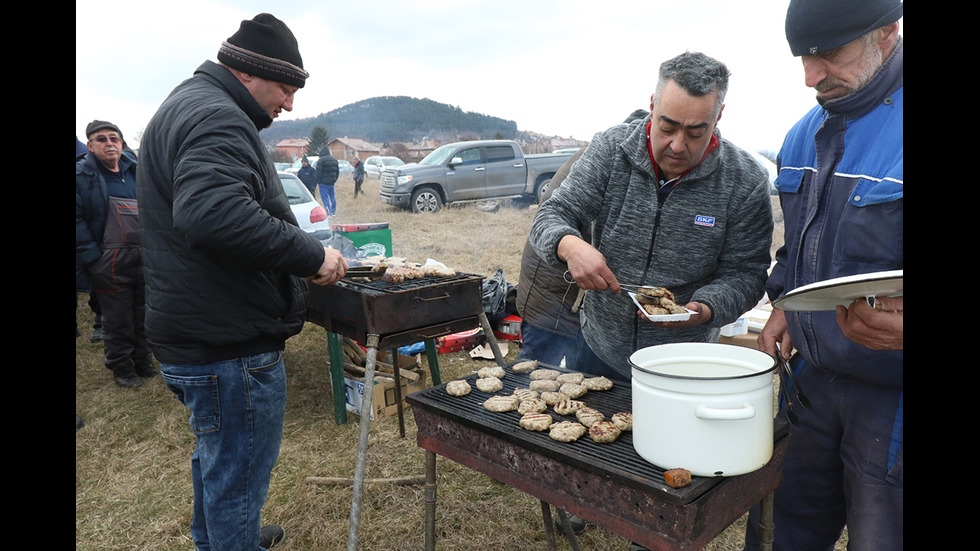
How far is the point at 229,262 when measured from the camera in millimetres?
2115

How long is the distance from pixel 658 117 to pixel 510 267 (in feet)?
22.7

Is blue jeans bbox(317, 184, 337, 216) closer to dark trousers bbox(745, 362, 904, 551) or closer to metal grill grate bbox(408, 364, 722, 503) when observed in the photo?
metal grill grate bbox(408, 364, 722, 503)

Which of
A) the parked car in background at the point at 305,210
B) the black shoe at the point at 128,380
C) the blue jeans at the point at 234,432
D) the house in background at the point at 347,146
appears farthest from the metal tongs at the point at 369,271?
the house in background at the point at 347,146

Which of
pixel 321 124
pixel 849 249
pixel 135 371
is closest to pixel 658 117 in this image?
pixel 849 249

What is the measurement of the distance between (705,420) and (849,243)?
77 cm

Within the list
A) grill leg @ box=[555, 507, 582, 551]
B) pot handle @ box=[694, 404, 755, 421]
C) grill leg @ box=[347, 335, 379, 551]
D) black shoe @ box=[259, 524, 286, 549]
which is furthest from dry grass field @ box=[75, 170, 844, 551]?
pot handle @ box=[694, 404, 755, 421]

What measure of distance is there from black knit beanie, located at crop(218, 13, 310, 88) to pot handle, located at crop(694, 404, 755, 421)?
199 centimetres

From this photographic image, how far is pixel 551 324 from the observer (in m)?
3.44

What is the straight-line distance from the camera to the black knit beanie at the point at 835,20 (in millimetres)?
1622

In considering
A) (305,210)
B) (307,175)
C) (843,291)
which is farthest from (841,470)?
(307,175)

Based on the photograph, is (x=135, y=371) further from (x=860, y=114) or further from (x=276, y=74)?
(x=860, y=114)

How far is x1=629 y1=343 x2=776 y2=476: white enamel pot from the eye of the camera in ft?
4.53

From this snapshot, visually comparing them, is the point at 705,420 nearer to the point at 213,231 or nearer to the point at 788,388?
the point at 788,388
